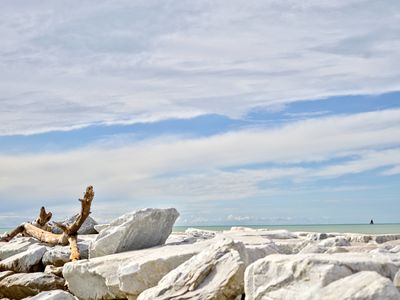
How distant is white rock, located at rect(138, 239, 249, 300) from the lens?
8.08m

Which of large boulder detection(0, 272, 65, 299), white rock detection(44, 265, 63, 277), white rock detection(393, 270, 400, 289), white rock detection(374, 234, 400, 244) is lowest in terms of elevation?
large boulder detection(0, 272, 65, 299)

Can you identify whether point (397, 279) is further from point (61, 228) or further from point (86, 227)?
point (86, 227)

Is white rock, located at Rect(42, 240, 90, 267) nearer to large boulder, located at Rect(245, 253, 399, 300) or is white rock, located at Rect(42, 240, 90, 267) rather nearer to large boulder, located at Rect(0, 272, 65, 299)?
large boulder, located at Rect(0, 272, 65, 299)

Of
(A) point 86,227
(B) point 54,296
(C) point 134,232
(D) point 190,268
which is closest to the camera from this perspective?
(D) point 190,268

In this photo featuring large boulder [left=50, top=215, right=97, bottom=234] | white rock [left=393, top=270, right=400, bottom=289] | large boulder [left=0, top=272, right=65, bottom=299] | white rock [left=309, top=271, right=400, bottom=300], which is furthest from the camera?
large boulder [left=50, top=215, right=97, bottom=234]

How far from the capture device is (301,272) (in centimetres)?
671

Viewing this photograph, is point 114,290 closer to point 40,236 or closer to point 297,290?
point 297,290

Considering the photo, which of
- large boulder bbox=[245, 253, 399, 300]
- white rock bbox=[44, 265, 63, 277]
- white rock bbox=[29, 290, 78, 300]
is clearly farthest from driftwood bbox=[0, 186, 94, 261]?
large boulder bbox=[245, 253, 399, 300]

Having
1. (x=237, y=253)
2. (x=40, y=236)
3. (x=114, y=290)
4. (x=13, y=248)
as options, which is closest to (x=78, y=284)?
(x=114, y=290)

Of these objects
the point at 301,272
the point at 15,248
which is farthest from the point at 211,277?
the point at 15,248

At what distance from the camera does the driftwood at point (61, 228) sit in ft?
53.4

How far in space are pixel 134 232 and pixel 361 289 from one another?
6.95 m

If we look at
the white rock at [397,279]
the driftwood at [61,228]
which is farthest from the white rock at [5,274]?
the white rock at [397,279]

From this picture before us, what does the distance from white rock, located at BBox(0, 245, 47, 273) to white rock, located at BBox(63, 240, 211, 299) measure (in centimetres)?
276
